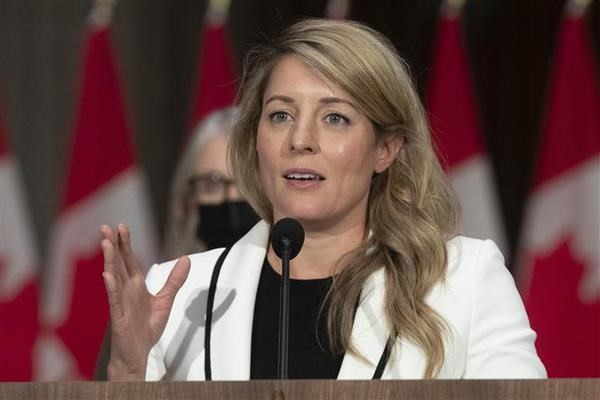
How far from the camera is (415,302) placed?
2.43 metres

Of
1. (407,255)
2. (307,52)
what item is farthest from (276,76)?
(407,255)

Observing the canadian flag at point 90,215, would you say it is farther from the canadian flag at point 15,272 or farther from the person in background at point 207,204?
the person in background at point 207,204

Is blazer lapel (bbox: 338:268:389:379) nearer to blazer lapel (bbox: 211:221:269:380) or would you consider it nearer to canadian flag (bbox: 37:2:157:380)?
blazer lapel (bbox: 211:221:269:380)

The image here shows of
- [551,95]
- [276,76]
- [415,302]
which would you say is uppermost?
[551,95]

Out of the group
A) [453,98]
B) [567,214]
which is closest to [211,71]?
[453,98]

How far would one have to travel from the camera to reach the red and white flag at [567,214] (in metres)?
4.97

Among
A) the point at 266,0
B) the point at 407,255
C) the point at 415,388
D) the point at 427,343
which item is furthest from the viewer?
the point at 266,0

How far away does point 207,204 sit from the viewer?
388 centimetres

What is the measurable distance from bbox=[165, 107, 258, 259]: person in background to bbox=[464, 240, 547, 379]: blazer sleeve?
1.31 m

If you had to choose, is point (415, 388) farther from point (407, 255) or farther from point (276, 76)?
point (276, 76)

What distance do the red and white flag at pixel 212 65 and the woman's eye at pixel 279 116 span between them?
2.37 metres

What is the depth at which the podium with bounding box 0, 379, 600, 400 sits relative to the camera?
71.2 inches

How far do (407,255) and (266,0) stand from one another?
2577 millimetres

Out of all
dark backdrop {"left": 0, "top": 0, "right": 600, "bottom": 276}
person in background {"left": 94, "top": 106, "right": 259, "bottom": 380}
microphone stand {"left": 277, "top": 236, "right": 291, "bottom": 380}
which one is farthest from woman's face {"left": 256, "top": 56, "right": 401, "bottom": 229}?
dark backdrop {"left": 0, "top": 0, "right": 600, "bottom": 276}
